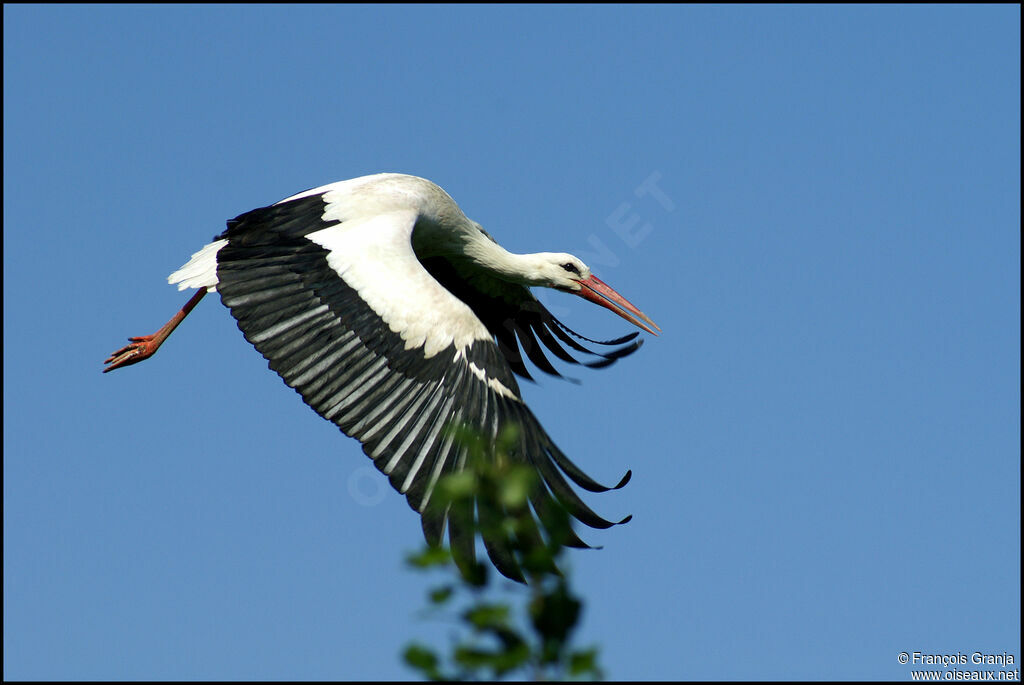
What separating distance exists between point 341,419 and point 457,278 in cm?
352

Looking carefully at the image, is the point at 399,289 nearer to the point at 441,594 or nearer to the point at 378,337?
the point at 378,337

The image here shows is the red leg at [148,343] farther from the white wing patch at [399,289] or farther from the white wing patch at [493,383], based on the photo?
the white wing patch at [493,383]

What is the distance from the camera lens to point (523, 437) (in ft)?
24.9

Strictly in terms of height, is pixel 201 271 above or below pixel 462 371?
above

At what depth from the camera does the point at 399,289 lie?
814 centimetres

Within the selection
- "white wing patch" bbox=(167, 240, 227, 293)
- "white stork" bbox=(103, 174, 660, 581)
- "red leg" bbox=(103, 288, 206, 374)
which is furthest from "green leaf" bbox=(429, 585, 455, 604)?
"red leg" bbox=(103, 288, 206, 374)

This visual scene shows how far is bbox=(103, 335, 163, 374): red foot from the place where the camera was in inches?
404

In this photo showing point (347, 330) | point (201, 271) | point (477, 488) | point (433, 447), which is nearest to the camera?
point (477, 488)

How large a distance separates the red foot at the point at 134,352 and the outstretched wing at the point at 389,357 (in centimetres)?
194

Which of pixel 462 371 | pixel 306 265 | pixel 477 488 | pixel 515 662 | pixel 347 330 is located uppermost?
pixel 306 265

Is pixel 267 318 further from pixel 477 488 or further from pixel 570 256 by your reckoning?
pixel 477 488

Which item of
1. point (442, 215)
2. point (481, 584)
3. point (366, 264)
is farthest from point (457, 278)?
point (481, 584)

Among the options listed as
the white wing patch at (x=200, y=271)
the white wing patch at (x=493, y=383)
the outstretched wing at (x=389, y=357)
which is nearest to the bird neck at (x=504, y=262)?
the outstretched wing at (x=389, y=357)

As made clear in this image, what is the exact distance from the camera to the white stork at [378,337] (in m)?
7.45
